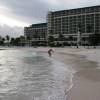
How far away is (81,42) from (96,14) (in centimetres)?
2309

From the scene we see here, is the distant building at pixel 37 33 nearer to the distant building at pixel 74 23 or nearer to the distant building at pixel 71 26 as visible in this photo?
the distant building at pixel 71 26

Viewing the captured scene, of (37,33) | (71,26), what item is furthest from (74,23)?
(37,33)

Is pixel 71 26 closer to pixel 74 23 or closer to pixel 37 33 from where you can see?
pixel 74 23

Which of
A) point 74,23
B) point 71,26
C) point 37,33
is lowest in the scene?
point 37,33

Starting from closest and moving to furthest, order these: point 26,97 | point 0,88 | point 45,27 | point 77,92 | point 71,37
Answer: point 26,97 → point 77,92 → point 0,88 → point 71,37 → point 45,27

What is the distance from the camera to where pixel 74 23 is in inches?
5994

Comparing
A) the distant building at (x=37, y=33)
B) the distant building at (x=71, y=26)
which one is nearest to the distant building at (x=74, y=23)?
the distant building at (x=71, y=26)

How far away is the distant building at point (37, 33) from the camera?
15688 centimetres

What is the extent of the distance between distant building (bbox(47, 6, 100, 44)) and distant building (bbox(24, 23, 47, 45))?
7876 millimetres

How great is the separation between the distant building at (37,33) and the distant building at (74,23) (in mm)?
7876

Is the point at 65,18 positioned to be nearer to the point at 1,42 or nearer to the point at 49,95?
the point at 1,42

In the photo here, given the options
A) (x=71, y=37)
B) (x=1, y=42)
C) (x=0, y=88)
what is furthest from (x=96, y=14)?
(x=0, y=88)

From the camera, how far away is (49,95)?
29.7ft

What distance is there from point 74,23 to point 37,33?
3378 centimetres
